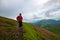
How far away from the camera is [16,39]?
146 feet

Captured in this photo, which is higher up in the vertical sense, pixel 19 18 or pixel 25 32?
pixel 19 18

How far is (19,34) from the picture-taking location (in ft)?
142

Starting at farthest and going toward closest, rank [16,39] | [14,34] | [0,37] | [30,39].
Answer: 1. [30,39]
2. [0,37]
3. [14,34]
4. [16,39]

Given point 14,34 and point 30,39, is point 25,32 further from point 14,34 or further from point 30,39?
point 14,34

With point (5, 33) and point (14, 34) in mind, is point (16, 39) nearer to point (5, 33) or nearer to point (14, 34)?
point (14, 34)

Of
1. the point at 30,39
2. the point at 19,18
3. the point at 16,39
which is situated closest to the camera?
the point at 19,18

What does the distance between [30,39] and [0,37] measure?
380 inches

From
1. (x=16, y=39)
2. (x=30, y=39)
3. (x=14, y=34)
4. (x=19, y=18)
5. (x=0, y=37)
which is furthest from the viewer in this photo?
(x=30, y=39)

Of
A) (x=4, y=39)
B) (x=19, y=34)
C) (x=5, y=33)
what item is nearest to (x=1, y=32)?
(x=5, y=33)

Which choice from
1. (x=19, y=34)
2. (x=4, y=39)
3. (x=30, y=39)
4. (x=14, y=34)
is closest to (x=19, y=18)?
(x=19, y=34)

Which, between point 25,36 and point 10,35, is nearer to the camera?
point 10,35

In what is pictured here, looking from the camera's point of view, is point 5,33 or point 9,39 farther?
point 5,33

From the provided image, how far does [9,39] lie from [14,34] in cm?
213

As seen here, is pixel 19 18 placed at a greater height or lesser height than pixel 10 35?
greater
